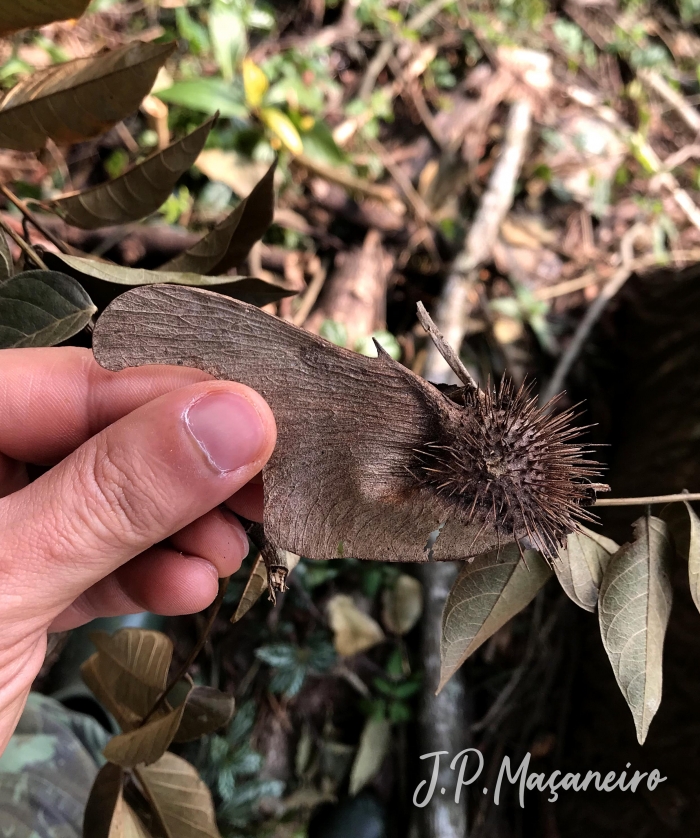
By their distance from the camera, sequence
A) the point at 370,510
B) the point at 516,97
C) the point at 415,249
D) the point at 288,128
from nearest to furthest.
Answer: the point at 370,510 → the point at 288,128 → the point at 415,249 → the point at 516,97

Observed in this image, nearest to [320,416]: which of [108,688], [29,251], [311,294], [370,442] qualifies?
[370,442]

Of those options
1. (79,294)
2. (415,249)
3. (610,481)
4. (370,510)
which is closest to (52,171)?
(415,249)

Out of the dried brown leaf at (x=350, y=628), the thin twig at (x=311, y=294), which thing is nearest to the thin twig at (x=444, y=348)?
the dried brown leaf at (x=350, y=628)

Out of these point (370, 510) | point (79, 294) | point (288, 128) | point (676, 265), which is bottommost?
point (676, 265)

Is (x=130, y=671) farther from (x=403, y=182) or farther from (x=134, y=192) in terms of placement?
(x=403, y=182)

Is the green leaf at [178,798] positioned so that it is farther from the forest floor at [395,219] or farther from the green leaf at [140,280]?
the green leaf at [140,280]

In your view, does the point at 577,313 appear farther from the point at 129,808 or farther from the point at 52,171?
the point at 129,808
